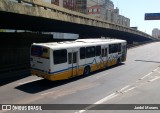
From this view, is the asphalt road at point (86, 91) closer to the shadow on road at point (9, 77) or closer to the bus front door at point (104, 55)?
the shadow on road at point (9, 77)

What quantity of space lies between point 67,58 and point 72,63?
0.81 meters

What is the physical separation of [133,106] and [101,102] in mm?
1842

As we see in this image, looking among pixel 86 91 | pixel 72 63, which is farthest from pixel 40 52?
pixel 86 91

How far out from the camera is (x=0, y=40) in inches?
993

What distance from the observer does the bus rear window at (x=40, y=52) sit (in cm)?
1595

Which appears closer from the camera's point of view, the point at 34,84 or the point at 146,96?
the point at 146,96

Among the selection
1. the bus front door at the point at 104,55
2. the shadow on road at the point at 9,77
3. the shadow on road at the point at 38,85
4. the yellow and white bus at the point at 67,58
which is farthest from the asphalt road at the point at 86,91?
the bus front door at the point at 104,55

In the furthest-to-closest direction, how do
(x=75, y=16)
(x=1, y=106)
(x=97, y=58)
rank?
(x=75, y=16) → (x=97, y=58) → (x=1, y=106)

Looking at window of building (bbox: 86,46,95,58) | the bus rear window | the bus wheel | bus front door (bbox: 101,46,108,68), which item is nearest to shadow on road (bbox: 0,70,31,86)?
the bus rear window

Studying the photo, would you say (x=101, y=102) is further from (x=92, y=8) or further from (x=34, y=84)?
(x=92, y=8)

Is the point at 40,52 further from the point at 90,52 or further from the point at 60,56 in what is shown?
the point at 90,52

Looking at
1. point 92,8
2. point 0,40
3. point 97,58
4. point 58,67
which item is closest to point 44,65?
point 58,67

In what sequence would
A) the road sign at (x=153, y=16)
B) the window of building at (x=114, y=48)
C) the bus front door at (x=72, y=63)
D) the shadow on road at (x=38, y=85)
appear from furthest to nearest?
the road sign at (x=153, y=16) → the window of building at (x=114, y=48) → the bus front door at (x=72, y=63) → the shadow on road at (x=38, y=85)

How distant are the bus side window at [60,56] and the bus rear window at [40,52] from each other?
582 mm
